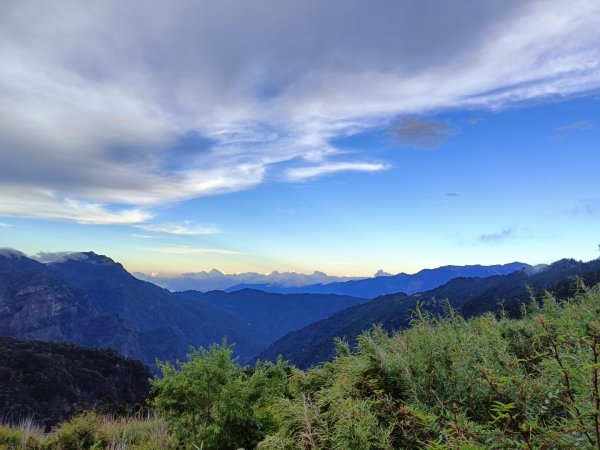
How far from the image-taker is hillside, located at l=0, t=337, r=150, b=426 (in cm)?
8562

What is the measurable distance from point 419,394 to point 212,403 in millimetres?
4035

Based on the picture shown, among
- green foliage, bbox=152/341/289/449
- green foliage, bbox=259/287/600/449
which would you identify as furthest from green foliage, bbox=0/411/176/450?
green foliage, bbox=259/287/600/449

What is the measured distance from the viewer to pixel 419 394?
13.7 ft

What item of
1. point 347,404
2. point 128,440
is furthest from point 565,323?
point 128,440

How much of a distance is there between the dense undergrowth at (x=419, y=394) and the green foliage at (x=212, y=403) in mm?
18

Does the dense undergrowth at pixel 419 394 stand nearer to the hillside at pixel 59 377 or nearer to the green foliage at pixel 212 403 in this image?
the green foliage at pixel 212 403

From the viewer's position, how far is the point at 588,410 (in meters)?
2.26

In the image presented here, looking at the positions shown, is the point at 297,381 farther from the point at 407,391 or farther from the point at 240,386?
the point at 407,391

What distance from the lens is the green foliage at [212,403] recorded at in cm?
649

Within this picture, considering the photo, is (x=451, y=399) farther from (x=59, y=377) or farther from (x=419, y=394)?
(x=59, y=377)

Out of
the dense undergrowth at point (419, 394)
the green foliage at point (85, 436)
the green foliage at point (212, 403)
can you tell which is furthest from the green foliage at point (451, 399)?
the green foliage at point (85, 436)

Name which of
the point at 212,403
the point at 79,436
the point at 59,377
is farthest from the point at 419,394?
the point at 59,377

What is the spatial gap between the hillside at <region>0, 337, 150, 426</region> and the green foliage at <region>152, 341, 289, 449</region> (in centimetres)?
8242

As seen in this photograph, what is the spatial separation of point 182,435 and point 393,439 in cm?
469
